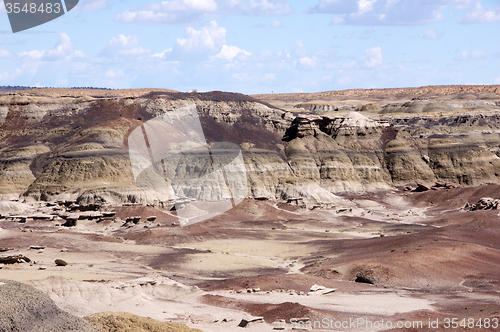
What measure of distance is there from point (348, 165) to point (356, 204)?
13717 mm

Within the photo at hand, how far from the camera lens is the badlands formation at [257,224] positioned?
25484 millimetres

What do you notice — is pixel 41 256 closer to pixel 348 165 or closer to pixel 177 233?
pixel 177 233

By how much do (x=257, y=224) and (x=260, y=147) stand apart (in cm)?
3114

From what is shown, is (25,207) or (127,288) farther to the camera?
(25,207)

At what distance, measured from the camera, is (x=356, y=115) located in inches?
4377

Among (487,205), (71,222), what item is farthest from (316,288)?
(487,205)

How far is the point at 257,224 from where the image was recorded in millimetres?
68750

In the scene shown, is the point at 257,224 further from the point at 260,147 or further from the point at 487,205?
the point at 260,147

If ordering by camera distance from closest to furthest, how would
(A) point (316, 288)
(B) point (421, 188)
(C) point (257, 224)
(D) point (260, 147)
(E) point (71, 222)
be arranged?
(A) point (316, 288) < (E) point (71, 222) < (C) point (257, 224) < (B) point (421, 188) < (D) point (260, 147)

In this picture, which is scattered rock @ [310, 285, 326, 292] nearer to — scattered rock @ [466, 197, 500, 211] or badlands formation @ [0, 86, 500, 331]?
badlands formation @ [0, 86, 500, 331]

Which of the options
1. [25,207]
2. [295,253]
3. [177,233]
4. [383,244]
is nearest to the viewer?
[383,244]

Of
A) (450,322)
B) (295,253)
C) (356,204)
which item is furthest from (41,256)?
(356,204)

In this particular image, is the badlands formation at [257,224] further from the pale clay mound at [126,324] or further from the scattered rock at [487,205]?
the scattered rock at [487,205]

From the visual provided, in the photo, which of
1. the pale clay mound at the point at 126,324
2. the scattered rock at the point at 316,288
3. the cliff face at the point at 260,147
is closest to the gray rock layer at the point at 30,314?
the pale clay mound at the point at 126,324
